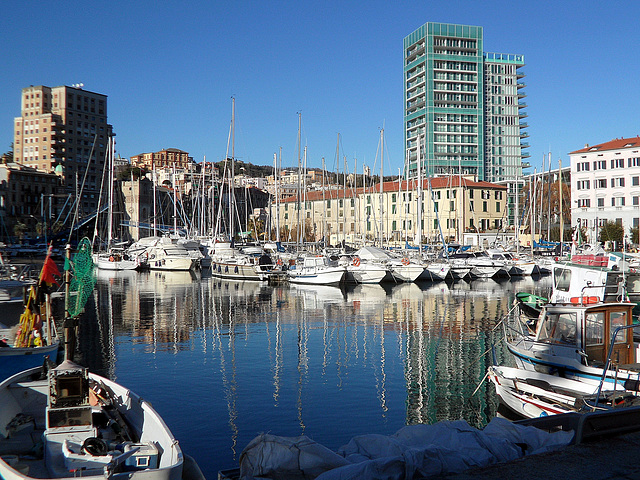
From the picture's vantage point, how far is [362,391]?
56.4 feet

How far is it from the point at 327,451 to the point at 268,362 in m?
13.4

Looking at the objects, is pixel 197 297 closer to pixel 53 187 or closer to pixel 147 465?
pixel 147 465

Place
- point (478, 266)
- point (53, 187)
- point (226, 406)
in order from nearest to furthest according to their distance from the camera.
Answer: point (226, 406) → point (478, 266) → point (53, 187)

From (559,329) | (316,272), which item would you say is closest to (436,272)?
(316,272)

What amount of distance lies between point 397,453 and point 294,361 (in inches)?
536

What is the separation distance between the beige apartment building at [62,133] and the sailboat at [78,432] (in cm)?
13089

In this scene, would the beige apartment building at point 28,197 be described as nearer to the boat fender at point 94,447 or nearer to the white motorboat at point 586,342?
the white motorboat at point 586,342

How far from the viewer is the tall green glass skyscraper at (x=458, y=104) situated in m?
137

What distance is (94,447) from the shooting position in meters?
8.67

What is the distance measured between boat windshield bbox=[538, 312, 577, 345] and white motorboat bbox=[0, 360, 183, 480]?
389 inches

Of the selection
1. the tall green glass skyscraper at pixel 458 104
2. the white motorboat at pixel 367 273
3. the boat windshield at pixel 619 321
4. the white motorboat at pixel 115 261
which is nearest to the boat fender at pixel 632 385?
the boat windshield at pixel 619 321

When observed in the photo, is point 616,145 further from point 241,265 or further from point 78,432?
point 78,432

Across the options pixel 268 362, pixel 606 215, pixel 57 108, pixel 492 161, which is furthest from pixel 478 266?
pixel 57 108

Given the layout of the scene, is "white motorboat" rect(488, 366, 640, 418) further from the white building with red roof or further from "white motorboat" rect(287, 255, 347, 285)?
the white building with red roof
